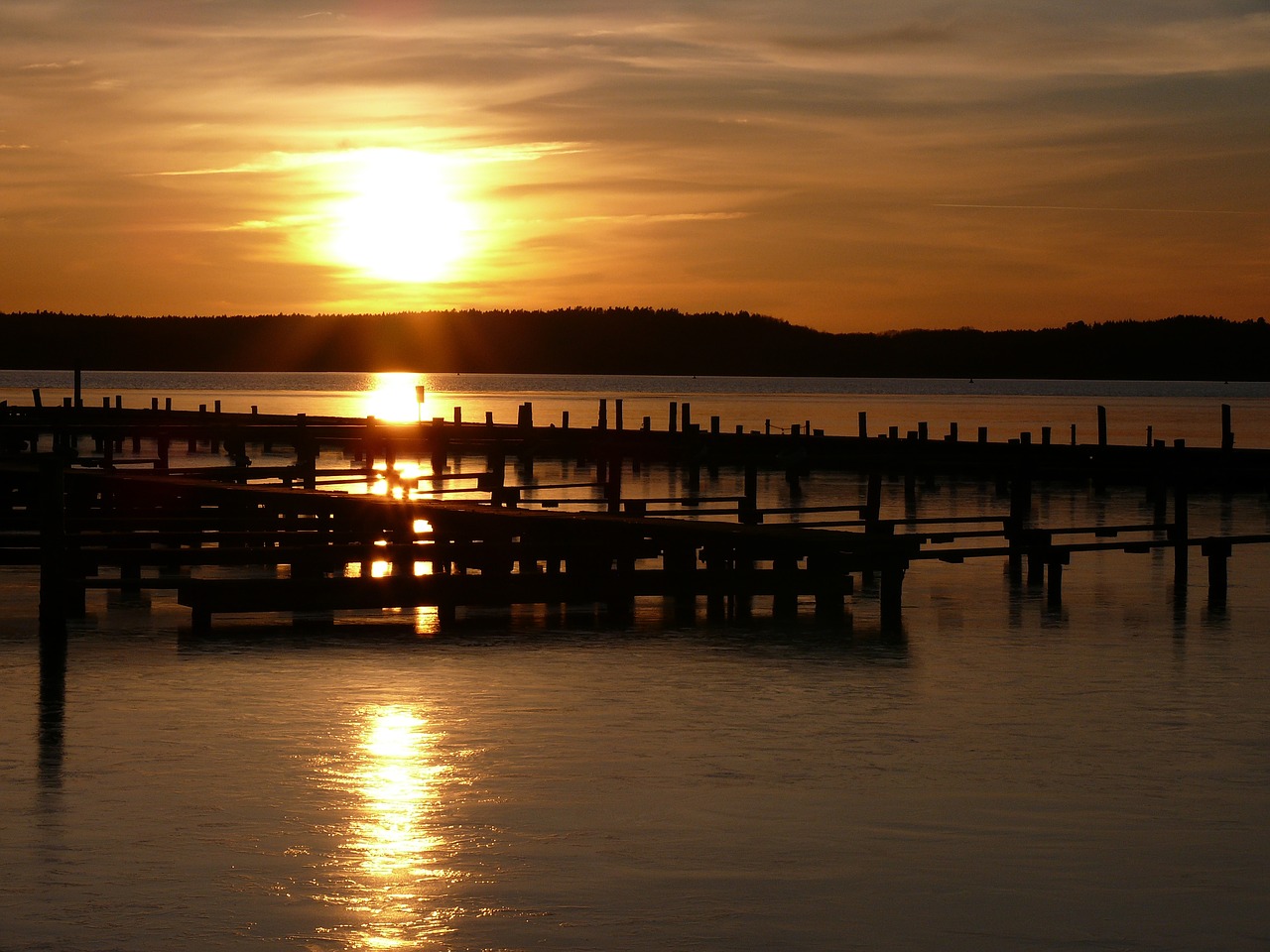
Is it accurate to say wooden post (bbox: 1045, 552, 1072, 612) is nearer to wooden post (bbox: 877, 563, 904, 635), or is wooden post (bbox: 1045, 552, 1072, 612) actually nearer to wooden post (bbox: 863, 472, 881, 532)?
wooden post (bbox: 863, 472, 881, 532)

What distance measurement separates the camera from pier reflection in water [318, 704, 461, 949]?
28.6 ft

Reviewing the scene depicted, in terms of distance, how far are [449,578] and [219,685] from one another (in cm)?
459

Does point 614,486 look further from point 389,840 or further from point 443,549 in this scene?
point 389,840

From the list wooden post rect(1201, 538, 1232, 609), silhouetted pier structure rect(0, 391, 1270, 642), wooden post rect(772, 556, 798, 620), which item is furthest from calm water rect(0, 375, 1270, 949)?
wooden post rect(1201, 538, 1232, 609)

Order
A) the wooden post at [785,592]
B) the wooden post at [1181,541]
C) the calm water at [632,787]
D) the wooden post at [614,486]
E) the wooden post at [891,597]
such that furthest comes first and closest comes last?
the wooden post at [614,486]
the wooden post at [1181,541]
the wooden post at [785,592]
the wooden post at [891,597]
the calm water at [632,787]

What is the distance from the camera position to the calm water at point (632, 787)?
891 cm

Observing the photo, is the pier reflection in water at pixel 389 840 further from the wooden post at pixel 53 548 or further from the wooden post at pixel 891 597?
the wooden post at pixel 891 597

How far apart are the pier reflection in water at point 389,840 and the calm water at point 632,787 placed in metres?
0.03

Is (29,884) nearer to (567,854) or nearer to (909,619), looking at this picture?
(567,854)

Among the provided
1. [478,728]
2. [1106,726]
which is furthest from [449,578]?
[1106,726]

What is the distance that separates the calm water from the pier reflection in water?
30mm

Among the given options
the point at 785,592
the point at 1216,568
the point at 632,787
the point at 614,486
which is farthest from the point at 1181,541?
the point at 632,787

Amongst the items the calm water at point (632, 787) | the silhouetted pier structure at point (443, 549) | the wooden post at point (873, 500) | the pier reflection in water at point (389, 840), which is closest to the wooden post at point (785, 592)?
the silhouetted pier structure at point (443, 549)

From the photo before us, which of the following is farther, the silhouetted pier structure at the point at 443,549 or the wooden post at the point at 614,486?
the wooden post at the point at 614,486
